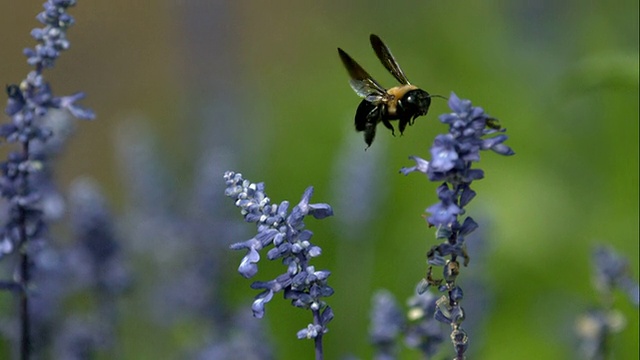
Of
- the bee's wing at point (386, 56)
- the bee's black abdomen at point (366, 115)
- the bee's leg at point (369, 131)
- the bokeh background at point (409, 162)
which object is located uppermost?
the bokeh background at point (409, 162)

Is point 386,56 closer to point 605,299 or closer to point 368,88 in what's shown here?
point 368,88

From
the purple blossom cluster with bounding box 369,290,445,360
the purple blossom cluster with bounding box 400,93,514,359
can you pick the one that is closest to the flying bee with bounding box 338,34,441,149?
the purple blossom cluster with bounding box 400,93,514,359

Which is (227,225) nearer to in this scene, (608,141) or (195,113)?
(608,141)

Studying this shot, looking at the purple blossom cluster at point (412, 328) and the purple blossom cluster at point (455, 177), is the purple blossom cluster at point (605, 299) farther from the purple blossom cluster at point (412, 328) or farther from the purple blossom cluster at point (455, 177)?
the purple blossom cluster at point (455, 177)

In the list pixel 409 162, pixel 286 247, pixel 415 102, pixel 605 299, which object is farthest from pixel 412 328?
pixel 409 162

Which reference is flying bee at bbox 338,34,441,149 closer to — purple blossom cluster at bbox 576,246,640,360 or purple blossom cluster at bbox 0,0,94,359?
purple blossom cluster at bbox 0,0,94,359

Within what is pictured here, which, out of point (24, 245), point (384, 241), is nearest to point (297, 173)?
point (384, 241)

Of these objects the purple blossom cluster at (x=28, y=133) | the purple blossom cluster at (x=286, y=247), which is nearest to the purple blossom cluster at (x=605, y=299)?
the purple blossom cluster at (x=286, y=247)
